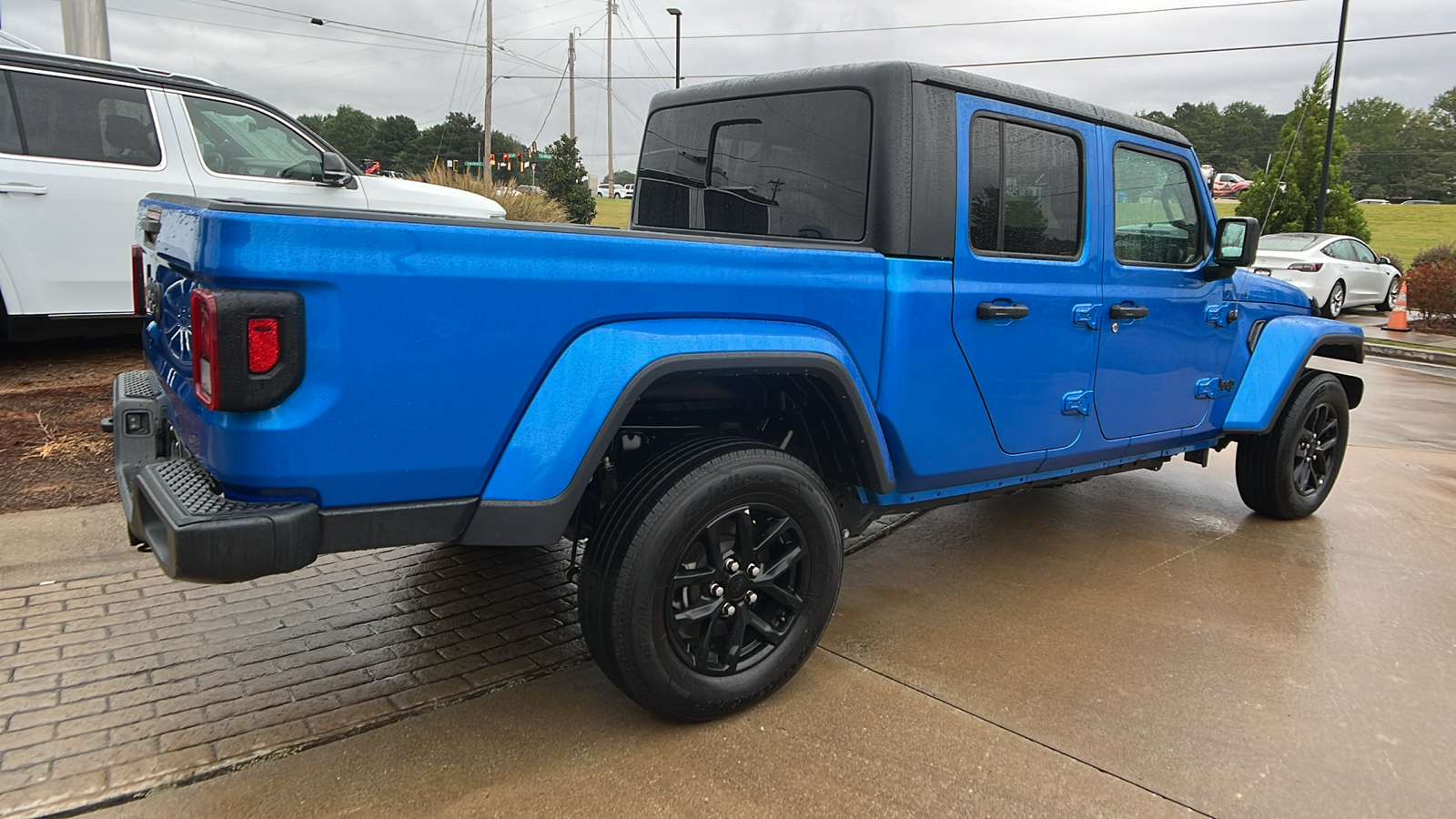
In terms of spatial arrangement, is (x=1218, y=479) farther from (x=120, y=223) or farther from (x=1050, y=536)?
(x=120, y=223)

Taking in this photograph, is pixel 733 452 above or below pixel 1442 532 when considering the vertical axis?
above

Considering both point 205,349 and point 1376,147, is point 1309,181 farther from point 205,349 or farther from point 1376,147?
point 1376,147

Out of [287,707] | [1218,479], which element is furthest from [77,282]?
[1218,479]

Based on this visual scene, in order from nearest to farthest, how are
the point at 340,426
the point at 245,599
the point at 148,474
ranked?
the point at 340,426
the point at 148,474
the point at 245,599

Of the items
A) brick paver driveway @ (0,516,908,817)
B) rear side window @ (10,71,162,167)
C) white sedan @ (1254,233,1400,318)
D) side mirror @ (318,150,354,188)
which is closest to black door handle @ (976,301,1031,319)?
brick paver driveway @ (0,516,908,817)

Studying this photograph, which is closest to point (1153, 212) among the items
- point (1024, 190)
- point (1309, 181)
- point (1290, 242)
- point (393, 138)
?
point (1024, 190)

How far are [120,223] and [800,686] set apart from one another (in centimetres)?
545

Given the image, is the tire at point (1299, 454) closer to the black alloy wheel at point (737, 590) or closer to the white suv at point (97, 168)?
the black alloy wheel at point (737, 590)

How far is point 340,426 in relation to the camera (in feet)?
6.91

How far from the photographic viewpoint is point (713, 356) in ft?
8.49

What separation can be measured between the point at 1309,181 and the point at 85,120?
2680 cm

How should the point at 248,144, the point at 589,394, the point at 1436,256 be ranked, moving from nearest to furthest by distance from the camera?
the point at 589,394, the point at 248,144, the point at 1436,256

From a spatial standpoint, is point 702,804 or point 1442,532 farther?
point 1442,532

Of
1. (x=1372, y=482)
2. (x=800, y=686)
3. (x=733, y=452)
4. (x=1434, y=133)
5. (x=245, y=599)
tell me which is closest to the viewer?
(x=733, y=452)
